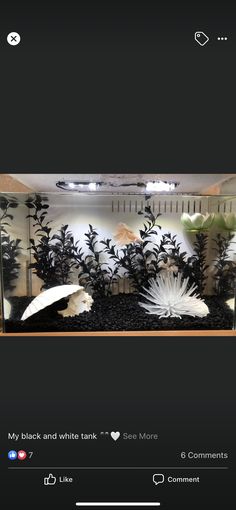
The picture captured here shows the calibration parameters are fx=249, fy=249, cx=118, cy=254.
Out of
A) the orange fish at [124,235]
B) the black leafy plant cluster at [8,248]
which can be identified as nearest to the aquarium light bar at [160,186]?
the orange fish at [124,235]

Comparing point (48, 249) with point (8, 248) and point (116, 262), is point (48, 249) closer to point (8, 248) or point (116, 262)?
point (8, 248)

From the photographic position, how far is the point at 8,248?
75 cm

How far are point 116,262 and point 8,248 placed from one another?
1.20ft

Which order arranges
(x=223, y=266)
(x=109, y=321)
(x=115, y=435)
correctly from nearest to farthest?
(x=115, y=435)
(x=109, y=321)
(x=223, y=266)

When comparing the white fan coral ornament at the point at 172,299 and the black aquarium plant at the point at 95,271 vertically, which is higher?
the black aquarium plant at the point at 95,271

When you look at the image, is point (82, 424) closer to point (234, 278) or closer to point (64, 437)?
point (64, 437)

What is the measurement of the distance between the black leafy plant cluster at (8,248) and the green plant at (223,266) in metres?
0.65

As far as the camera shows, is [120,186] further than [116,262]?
No

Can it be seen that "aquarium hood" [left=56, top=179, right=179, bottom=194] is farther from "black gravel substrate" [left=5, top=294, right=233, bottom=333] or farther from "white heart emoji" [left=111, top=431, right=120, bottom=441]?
"white heart emoji" [left=111, top=431, right=120, bottom=441]

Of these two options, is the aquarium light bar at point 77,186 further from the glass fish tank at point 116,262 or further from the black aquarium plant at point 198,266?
the black aquarium plant at point 198,266

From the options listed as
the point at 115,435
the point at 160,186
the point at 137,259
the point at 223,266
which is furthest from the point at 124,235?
the point at 115,435

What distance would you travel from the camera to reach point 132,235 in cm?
88

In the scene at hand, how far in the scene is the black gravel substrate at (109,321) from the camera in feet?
2.36

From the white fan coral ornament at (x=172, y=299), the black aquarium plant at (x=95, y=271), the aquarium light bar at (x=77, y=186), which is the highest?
the aquarium light bar at (x=77, y=186)
